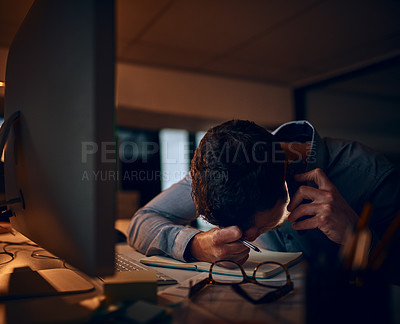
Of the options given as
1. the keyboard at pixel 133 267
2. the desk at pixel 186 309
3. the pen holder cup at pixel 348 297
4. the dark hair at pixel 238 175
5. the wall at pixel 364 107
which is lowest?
the keyboard at pixel 133 267

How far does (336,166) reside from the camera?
1.16m

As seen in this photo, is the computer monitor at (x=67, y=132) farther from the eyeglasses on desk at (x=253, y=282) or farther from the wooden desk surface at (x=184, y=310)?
the eyeglasses on desk at (x=253, y=282)

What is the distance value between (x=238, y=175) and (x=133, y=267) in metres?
0.34

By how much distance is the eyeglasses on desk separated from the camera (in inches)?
22.5

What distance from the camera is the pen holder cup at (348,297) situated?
0.43 m

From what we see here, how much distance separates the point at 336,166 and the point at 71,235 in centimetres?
94

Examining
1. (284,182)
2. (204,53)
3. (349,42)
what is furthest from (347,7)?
(284,182)

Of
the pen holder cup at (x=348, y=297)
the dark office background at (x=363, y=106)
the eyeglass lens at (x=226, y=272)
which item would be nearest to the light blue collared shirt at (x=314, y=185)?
the eyeglass lens at (x=226, y=272)

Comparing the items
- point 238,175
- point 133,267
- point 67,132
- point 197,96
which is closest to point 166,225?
point 133,267

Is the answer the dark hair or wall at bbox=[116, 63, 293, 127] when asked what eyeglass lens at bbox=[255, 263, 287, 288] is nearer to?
the dark hair

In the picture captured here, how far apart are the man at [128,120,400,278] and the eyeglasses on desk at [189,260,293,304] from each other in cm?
10

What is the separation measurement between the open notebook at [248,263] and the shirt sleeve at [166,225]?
0.12 ft

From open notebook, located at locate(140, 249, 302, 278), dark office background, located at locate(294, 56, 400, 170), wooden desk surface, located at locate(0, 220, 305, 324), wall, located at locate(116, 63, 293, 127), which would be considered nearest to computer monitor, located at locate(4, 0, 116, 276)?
wooden desk surface, located at locate(0, 220, 305, 324)

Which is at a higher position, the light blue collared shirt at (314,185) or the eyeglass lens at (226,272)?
the light blue collared shirt at (314,185)
